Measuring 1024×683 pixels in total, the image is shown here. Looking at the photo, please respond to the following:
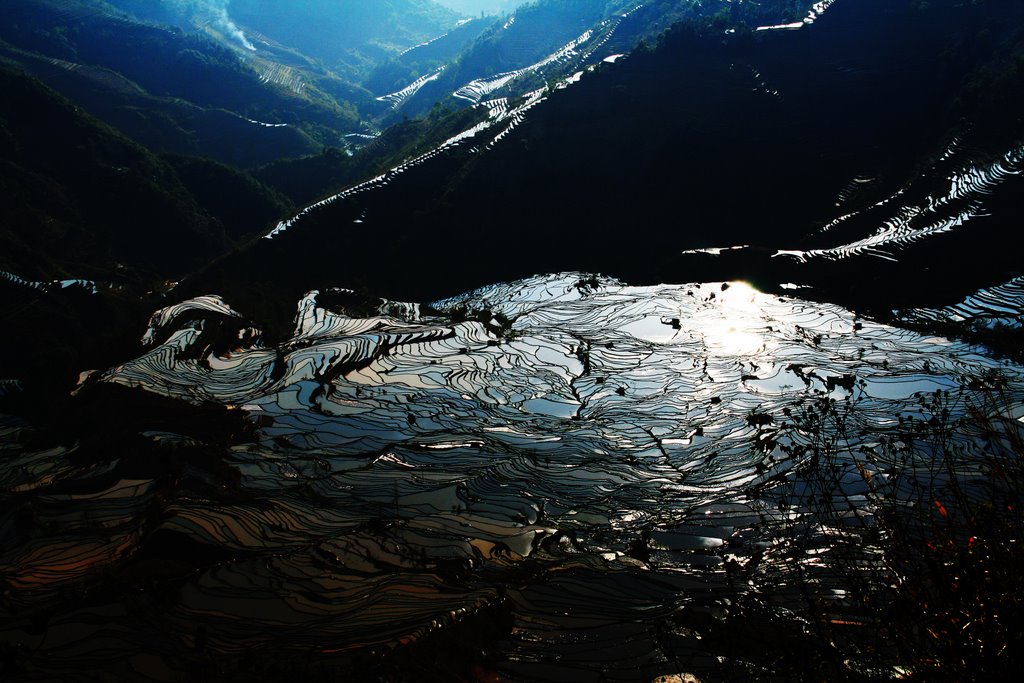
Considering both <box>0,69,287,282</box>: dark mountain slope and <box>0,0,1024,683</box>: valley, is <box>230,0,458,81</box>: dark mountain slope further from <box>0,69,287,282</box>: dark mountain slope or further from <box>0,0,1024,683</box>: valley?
<box>0,0,1024,683</box>: valley

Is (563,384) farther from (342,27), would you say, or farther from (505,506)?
(342,27)

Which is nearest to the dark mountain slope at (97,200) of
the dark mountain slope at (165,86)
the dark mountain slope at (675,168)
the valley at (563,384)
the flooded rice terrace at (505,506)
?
the valley at (563,384)

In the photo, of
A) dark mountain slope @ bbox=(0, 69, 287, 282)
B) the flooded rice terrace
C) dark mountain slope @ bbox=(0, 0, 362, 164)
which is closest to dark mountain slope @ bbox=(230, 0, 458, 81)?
dark mountain slope @ bbox=(0, 0, 362, 164)

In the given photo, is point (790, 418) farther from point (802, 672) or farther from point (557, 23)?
point (557, 23)

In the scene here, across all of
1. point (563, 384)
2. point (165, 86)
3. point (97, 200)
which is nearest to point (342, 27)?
point (165, 86)

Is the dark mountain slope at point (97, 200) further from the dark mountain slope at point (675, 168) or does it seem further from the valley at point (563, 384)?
the dark mountain slope at point (675, 168)

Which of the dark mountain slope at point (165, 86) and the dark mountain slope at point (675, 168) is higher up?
the dark mountain slope at point (165, 86)
